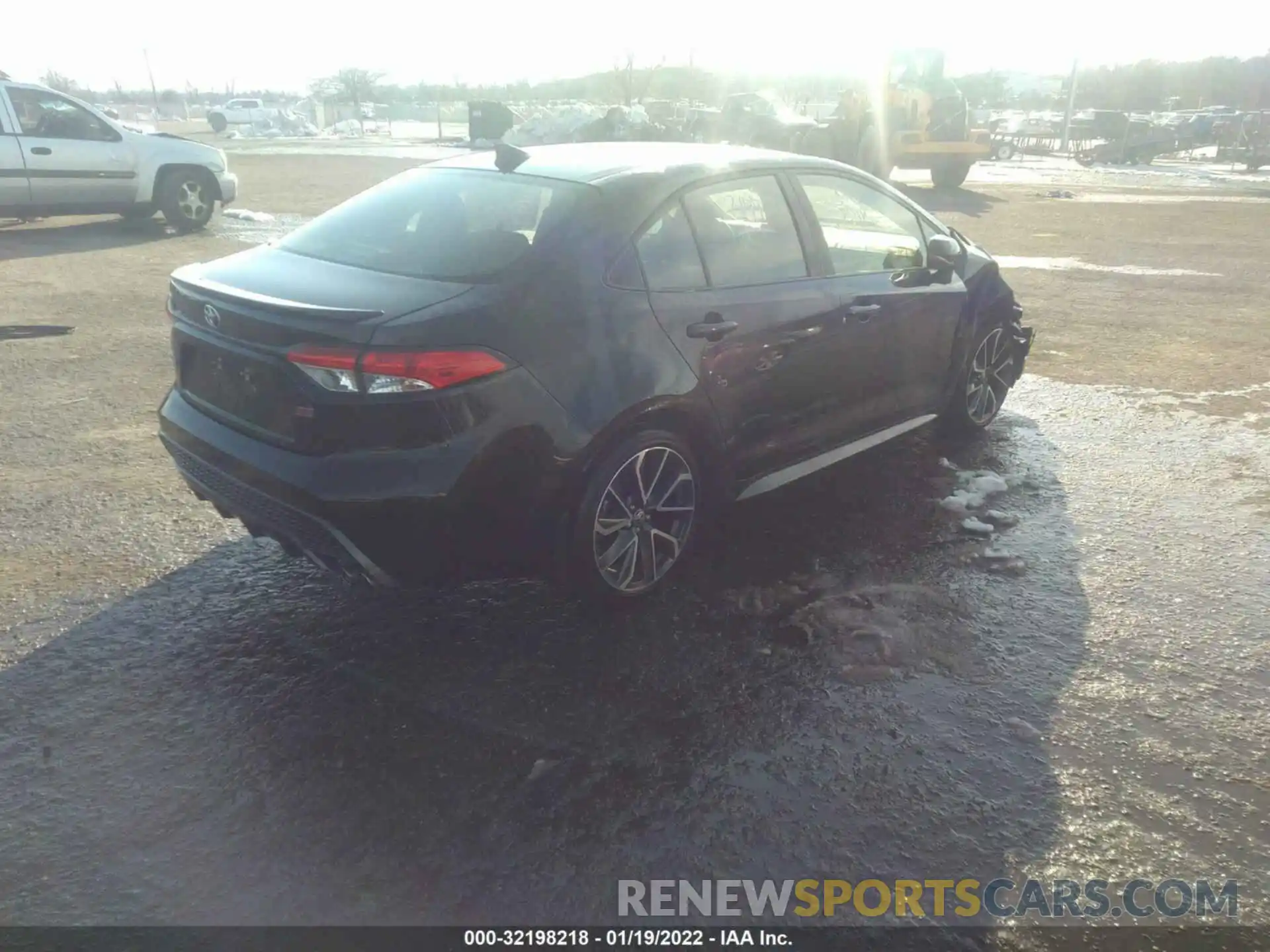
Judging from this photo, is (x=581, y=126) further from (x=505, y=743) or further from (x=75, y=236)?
(x=505, y=743)

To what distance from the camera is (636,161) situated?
155 inches

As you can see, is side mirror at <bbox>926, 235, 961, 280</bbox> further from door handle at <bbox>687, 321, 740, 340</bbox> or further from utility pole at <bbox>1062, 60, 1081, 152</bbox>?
utility pole at <bbox>1062, 60, 1081, 152</bbox>

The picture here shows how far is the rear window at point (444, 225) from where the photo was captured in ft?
11.1

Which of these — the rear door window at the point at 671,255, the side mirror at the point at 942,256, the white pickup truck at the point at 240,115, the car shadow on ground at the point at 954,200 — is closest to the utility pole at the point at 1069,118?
the car shadow on ground at the point at 954,200

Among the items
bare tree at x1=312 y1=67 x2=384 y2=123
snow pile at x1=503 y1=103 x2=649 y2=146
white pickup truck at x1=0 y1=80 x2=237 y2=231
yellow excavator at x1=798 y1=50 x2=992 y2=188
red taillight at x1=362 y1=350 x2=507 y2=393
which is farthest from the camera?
bare tree at x1=312 y1=67 x2=384 y2=123

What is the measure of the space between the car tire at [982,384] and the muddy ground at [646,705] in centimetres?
28

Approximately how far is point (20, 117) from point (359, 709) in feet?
39.6

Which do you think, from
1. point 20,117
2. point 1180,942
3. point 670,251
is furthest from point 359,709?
point 20,117

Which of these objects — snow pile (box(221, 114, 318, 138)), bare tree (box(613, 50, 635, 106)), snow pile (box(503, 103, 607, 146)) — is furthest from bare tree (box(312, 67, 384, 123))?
snow pile (box(503, 103, 607, 146))

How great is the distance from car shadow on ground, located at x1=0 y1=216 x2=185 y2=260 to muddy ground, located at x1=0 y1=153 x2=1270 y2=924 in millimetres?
7851

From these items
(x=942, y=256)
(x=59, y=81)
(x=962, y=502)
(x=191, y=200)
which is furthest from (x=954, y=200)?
(x=59, y=81)

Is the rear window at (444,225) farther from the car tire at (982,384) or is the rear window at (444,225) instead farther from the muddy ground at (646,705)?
the car tire at (982,384)

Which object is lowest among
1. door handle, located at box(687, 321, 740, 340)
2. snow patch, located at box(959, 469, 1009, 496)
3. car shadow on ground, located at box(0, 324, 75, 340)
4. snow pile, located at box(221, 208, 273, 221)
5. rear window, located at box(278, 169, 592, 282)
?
snow patch, located at box(959, 469, 1009, 496)

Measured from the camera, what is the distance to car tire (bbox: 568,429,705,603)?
3.44 meters
